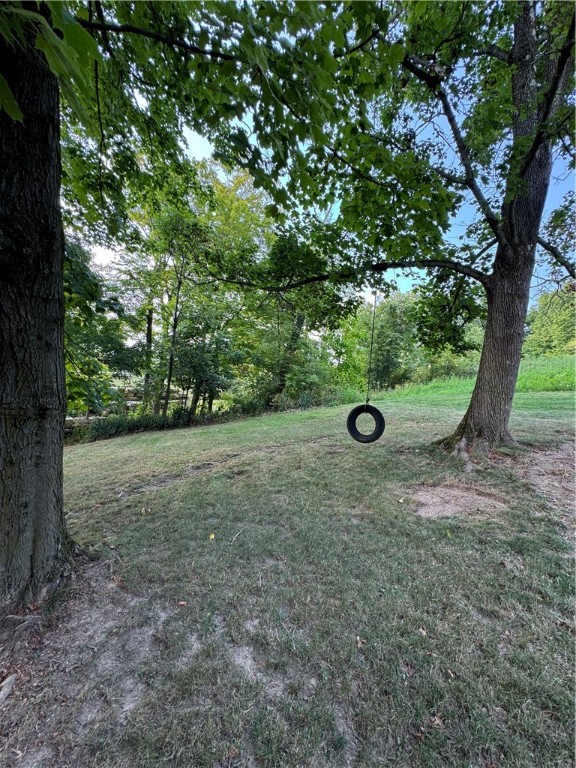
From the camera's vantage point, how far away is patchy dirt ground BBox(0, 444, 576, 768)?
114 cm

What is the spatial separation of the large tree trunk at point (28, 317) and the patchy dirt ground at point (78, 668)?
10.1 inches

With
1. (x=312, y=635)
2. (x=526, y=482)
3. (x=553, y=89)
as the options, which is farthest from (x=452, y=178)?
(x=312, y=635)

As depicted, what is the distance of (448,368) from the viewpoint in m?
17.3

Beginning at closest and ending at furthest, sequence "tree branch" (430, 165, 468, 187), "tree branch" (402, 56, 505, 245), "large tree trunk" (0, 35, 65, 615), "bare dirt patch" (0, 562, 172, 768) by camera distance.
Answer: "bare dirt patch" (0, 562, 172, 768) < "large tree trunk" (0, 35, 65, 615) < "tree branch" (402, 56, 505, 245) < "tree branch" (430, 165, 468, 187)

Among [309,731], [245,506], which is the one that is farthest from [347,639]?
[245,506]

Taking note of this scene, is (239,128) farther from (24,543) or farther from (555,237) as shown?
(555,237)

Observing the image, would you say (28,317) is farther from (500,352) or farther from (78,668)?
(500,352)

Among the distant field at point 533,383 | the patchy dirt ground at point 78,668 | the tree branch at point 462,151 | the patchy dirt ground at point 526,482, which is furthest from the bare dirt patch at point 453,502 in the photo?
the distant field at point 533,383

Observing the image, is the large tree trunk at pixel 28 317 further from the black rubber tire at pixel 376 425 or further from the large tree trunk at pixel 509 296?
the large tree trunk at pixel 509 296

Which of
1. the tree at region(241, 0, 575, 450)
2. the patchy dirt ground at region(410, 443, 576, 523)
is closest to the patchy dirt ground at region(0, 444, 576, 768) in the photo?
the patchy dirt ground at region(410, 443, 576, 523)

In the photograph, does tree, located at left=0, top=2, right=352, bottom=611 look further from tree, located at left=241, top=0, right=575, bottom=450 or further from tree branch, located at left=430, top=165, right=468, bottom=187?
tree branch, located at left=430, top=165, right=468, bottom=187

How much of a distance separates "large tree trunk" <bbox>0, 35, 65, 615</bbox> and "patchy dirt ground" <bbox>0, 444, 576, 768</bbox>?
26cm

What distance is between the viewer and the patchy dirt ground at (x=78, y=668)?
3.73 feet

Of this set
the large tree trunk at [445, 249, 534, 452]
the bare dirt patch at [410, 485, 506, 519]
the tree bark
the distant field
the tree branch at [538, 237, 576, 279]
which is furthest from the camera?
the tree bark
